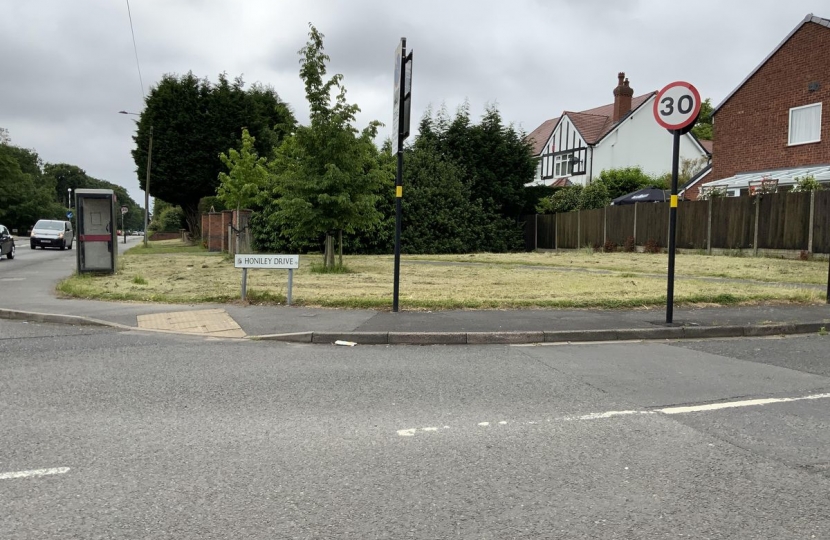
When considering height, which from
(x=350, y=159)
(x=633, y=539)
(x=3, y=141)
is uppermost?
(x=3, y=141)

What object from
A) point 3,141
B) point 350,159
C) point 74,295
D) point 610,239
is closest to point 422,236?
point 610,239

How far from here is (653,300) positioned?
37.0 ft

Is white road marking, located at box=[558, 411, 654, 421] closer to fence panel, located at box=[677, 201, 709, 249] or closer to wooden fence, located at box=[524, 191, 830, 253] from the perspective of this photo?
wooden fence, located at box=[524, 191, 830, 253]

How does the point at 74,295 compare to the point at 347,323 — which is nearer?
the point at 347,323

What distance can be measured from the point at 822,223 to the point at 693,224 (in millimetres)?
5352

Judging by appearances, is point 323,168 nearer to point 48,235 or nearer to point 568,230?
point 568,230

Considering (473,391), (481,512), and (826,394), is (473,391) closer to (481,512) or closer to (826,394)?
(481,512)

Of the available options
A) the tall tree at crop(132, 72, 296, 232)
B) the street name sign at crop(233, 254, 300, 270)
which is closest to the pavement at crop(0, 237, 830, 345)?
the street name sign at crop(233, 254, 300, 270)

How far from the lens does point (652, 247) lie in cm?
2592

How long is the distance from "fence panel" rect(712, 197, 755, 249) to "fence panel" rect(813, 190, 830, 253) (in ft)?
7.86

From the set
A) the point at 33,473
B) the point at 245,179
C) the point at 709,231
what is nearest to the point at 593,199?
the point at 709,231

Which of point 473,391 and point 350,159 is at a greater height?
point 350,159

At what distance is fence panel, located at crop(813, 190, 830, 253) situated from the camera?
19.2 metres

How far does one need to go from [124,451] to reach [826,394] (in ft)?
19.2
